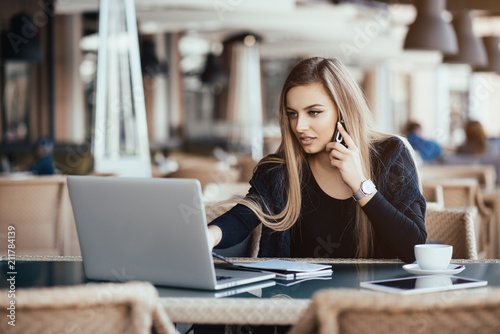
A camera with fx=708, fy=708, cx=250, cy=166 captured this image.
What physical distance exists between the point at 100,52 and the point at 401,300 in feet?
15.5

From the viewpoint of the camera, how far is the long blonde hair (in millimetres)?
2107

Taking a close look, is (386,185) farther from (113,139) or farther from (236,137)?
(236,137)

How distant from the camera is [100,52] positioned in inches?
213

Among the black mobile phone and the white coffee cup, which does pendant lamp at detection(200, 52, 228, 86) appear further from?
the white coffee cup

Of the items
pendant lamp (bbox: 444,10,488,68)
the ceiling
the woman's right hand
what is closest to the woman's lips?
the woman's right hand

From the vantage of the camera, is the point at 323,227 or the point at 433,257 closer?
the point at 433,257

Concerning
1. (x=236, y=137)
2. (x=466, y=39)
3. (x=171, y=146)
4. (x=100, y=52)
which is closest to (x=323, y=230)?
(x=100, y=52)

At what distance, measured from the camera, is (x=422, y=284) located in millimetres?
1513

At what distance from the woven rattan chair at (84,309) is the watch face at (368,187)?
0.96m

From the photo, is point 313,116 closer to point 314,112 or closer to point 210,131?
point 314,112

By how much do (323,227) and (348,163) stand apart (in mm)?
257

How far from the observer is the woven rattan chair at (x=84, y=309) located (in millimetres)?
1051

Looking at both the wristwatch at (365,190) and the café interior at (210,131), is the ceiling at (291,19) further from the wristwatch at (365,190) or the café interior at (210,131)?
the wristwatch at (365,190)

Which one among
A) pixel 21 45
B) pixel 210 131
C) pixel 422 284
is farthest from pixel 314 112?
pixel 210 131
